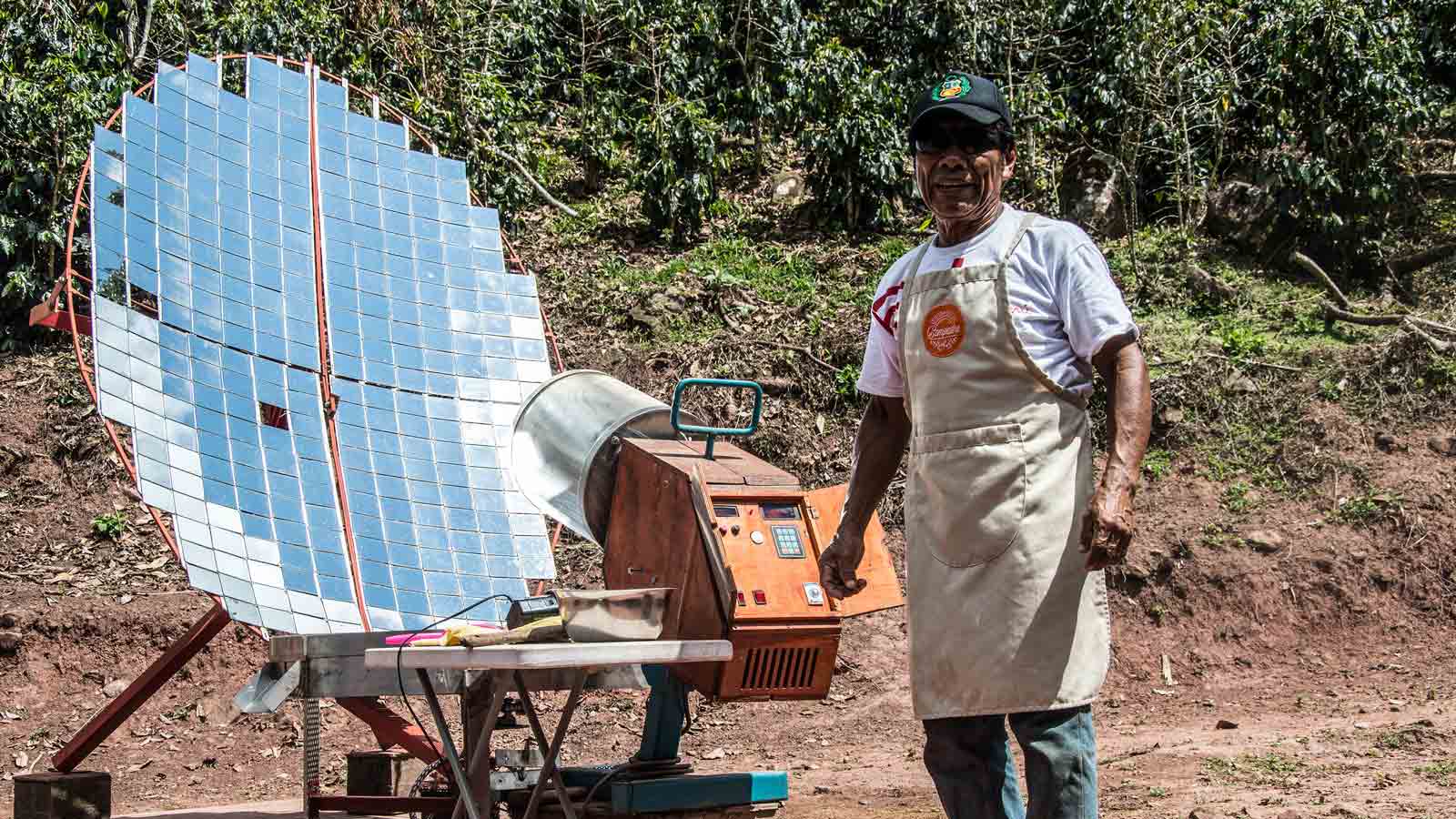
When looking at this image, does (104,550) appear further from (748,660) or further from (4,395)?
(748,660)

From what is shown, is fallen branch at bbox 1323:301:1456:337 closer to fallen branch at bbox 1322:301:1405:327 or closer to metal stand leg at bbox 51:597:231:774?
fallen branch at bbox 1322:301:1405:327

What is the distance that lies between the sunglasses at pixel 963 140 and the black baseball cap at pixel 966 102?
4cm

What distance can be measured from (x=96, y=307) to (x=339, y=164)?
191 centimetres

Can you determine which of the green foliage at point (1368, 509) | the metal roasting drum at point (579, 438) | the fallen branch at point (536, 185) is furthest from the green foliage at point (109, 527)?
the green foliage at point (1368, 509)

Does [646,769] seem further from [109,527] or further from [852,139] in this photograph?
[852,139]

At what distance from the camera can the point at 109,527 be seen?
10.2 meters

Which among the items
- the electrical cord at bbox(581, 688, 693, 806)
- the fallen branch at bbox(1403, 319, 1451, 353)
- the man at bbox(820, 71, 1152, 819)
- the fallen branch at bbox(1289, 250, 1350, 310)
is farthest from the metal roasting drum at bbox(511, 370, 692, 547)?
the fallen branch at bbox(1289, 250, 1350, 310)

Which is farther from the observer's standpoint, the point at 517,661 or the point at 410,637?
the point at 410,637

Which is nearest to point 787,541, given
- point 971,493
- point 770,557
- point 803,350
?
point 770,557

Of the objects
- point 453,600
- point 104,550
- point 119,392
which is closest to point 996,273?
point 453,600

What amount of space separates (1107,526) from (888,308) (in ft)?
2.88

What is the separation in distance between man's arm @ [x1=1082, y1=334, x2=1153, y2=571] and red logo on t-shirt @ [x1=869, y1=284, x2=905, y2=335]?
586 millimetres

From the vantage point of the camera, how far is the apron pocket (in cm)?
296

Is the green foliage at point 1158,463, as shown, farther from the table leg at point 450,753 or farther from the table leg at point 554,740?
the table leg at point 450,753
